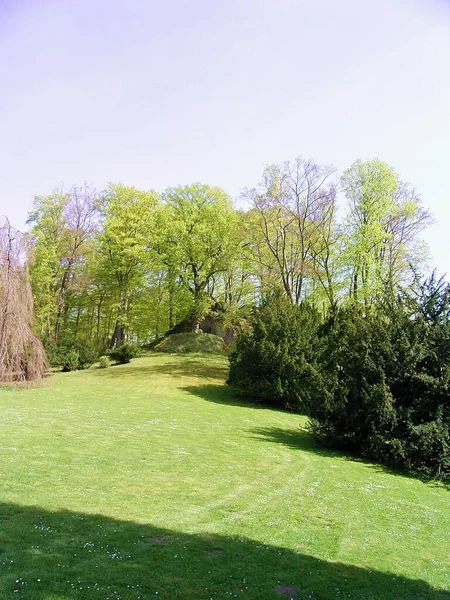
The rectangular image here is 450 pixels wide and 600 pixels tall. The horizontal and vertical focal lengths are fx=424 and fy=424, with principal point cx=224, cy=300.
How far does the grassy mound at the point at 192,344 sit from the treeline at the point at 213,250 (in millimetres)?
1820

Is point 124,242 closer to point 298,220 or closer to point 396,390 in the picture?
point 298,220

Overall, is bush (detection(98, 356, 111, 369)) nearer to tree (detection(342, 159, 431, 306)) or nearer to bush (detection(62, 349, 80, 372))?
bush (detection(62, 349, 80, 372))

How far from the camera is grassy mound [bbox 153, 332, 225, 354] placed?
37.7 meters

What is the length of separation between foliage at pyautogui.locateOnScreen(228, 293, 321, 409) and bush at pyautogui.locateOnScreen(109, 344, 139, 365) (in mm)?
11695

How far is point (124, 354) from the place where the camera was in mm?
34469

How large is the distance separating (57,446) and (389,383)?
35.1ft

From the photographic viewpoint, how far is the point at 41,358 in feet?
74.6

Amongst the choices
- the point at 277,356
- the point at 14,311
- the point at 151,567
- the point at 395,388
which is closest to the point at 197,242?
the point at 277,356

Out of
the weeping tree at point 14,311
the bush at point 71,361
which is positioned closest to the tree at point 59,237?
the bush at point 71,361

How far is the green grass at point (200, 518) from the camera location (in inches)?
196

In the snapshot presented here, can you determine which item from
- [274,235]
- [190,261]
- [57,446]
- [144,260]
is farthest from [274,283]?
[57,446]

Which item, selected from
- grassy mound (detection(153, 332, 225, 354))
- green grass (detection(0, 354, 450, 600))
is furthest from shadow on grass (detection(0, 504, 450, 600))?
grassy mound (detection(153, 332, 225, 354))

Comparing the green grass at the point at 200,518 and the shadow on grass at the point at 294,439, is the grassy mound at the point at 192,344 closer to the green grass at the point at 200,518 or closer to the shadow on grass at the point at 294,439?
the shadow on grass at the point at 294,439

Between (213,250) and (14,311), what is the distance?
67.6 ft
